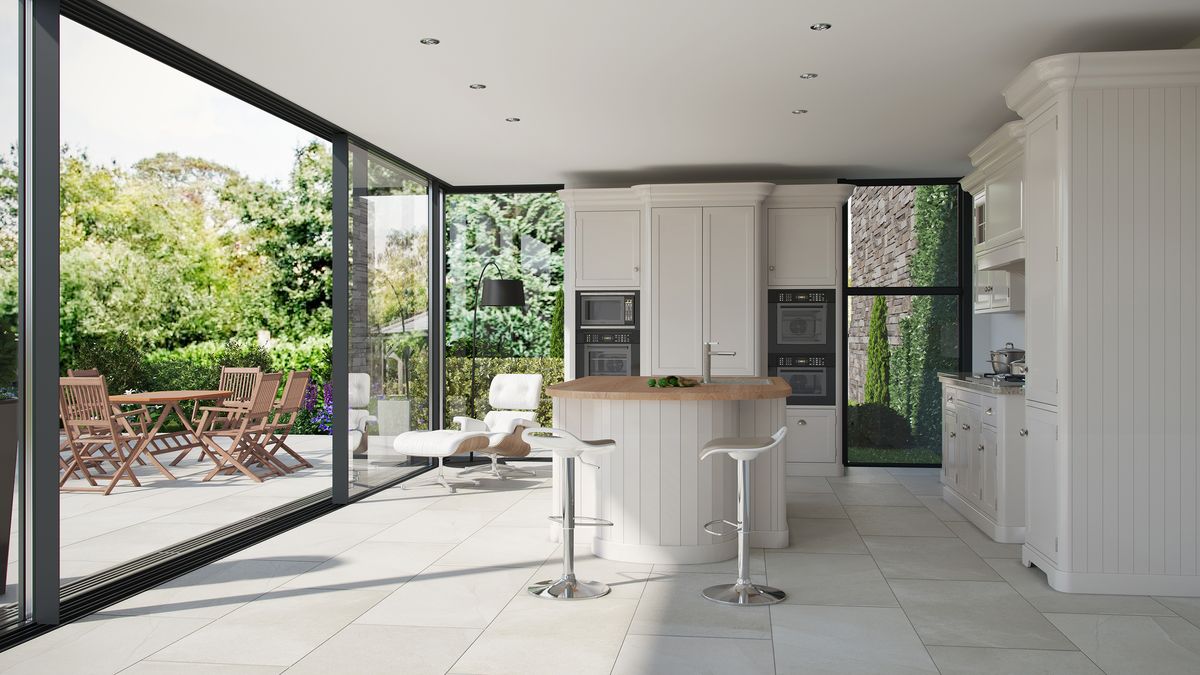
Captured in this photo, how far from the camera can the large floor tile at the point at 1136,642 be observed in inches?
126

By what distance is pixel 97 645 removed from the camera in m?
3.42

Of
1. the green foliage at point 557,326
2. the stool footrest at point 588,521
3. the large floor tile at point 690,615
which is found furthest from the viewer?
the green foliage at point 557,326

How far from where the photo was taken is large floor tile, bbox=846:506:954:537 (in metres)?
5.46

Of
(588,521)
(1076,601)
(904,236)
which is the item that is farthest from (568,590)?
(904,236)

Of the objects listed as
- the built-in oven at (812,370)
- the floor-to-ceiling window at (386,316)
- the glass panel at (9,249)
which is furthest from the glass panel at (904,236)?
the glass panel at (9,249)

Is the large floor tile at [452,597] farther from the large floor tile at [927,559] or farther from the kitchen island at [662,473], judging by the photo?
the large floor tile at [927,559]

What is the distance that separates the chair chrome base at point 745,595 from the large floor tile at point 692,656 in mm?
485

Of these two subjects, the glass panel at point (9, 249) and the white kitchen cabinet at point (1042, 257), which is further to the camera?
the white kitchen cabinet at point (1042, 257)

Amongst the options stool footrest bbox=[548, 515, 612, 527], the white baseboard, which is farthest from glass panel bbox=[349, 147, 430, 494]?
the white baseboard

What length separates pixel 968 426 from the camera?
19.4 ft

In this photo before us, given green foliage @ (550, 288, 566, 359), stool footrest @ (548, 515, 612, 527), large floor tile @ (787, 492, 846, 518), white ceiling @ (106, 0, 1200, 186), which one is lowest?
large floor tile @ (787, 492, 846, 518)

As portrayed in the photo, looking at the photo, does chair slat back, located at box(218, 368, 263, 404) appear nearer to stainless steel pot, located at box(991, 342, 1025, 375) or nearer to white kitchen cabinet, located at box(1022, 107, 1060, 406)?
stainless steel pot, located at box(991, 342, 1025, 375)

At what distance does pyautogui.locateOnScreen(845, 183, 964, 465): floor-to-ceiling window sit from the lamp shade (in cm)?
285

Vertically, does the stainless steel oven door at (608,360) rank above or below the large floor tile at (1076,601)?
above
